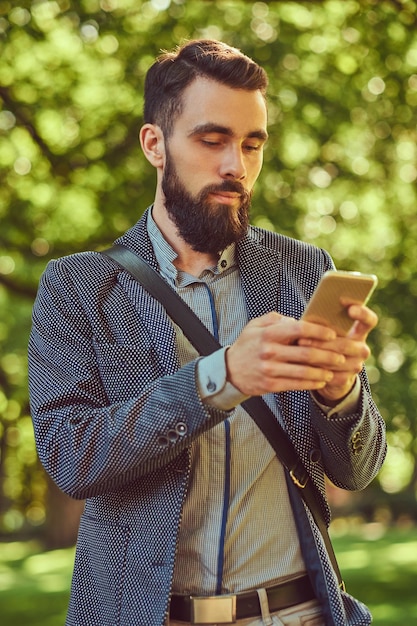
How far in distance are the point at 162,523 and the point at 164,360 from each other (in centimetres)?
46

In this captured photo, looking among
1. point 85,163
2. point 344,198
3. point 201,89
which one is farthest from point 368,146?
point 201,89

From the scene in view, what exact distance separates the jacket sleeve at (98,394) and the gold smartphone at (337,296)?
Result: 40 cm

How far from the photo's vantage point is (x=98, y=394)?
9.68ft

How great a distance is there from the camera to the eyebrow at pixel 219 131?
311 cm

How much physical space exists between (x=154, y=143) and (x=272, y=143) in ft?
30.3

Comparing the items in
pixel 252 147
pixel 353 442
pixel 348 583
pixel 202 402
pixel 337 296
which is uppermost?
pixel 252 147

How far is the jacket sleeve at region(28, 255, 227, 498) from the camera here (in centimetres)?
267

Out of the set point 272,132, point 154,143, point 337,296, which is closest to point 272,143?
point 272,132

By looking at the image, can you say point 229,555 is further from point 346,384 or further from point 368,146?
point 368,146

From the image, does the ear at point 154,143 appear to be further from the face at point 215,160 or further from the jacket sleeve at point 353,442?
the jacket sleeve at point 353,442

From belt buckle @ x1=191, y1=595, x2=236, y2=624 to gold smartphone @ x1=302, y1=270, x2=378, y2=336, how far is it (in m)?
0.83

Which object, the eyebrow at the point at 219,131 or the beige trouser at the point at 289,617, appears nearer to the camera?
the beige trouser at the point at 289,617

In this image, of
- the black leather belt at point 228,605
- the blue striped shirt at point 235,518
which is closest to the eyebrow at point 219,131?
the blue striped shirt at point 235,518

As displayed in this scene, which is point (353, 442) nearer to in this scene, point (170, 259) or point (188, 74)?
point (170, 259)
